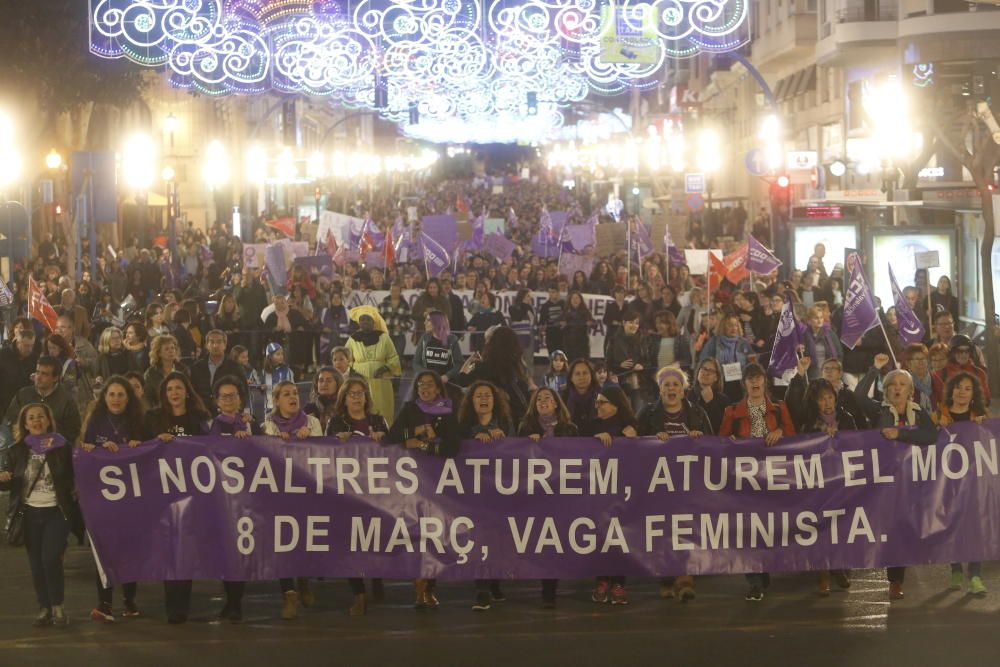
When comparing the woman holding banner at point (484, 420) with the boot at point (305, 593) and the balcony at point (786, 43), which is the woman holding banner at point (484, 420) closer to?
the boot at point (305, 593)

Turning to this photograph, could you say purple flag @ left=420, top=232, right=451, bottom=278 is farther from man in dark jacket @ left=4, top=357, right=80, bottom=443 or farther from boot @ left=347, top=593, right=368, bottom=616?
boot @ left=347, top=593, right=368, bottom=616

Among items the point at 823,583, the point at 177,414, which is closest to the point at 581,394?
the point at 823,583

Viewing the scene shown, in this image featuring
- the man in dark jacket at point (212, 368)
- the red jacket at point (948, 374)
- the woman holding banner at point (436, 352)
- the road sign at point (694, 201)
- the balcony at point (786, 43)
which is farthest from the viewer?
the balcony at point (786, 43)

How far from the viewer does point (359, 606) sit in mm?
10688

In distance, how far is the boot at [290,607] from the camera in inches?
416

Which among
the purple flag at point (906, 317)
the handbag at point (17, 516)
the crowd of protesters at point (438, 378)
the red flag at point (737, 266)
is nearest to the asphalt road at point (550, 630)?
the crowd of protesters at point (438, 378)

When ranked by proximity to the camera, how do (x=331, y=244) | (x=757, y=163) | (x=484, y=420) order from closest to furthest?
(x=484, y=420) → (x=331, y=244) → (x=757, y=163)

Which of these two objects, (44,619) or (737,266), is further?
(737,266)

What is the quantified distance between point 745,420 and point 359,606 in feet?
8.70

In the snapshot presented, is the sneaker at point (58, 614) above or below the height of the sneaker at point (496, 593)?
above

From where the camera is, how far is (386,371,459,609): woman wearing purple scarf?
1064cm

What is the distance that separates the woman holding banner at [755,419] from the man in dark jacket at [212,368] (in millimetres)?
4697

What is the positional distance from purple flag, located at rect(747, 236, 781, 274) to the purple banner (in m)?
12.1

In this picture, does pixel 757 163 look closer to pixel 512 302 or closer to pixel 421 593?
pixel 512 302
